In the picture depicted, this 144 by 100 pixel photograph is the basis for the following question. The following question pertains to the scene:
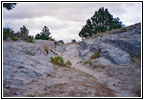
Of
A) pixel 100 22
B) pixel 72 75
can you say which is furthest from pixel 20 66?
pixel 100 22

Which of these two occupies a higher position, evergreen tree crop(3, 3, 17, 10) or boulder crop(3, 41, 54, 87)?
evergreen tree crop(3, 3, 17, 10)

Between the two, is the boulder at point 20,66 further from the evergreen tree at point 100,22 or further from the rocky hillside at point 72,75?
the evergreen tree at point 100,22

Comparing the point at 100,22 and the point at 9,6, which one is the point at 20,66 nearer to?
the point at 9,6

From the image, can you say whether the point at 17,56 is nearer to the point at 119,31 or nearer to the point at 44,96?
the point at 44,96

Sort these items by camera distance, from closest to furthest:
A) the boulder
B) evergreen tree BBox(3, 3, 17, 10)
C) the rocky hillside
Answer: the rocky hillside → the boulder → evergreen tree BBox(3, 3, 17, 10)

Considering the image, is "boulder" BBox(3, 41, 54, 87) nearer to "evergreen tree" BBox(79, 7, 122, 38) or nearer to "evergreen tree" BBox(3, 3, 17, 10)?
"evergreen tree" BBox(3, 3, 17, 10)

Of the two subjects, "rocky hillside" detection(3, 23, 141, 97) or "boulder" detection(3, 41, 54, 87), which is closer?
"rocky hillside" detection(3, 23, 141, 97)

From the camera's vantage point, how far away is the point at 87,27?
165ft

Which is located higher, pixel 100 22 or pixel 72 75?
pixel 100 22

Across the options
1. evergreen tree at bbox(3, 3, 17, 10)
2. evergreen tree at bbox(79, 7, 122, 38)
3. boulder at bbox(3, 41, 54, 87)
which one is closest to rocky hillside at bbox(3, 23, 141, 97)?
boulder at bbox(3, 41, 54, 87)

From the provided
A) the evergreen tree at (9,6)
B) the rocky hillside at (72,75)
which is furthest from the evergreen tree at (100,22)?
the evergreen tree at (9,6)

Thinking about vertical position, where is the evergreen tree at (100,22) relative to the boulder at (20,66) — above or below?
above

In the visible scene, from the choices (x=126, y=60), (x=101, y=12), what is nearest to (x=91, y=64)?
(x=126, y=60)

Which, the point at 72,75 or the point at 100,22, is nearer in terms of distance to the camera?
the point at 72,75
